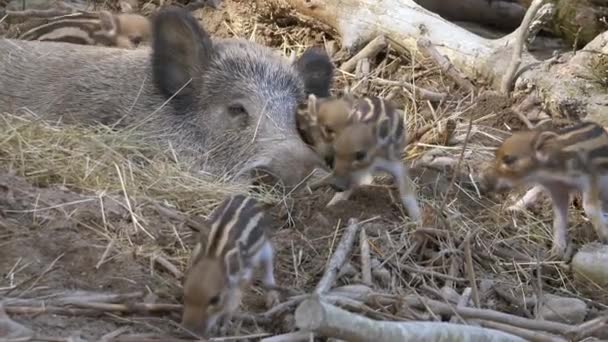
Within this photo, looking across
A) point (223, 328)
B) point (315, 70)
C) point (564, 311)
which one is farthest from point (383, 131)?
point (223, 328)

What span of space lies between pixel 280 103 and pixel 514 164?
1507 millimetres

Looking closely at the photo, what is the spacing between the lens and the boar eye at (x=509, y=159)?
5.45 meters

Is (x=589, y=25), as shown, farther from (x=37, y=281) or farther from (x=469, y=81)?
(x=37, y=281)

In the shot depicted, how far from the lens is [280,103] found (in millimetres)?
6312

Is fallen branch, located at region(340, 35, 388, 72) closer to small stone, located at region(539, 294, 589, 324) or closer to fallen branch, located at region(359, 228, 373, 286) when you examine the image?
fallen branch, located at region(359, 228, 373, 286)

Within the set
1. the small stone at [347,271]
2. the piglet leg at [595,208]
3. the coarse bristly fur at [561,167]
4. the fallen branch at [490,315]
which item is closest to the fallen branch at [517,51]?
the coarse bristly fur at [561,167]

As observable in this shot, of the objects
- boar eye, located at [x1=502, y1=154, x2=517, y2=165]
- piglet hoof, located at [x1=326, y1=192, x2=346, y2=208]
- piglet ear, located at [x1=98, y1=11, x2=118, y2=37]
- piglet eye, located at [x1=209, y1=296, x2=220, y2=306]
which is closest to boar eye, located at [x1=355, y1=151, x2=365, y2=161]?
piglet hoof, located at [x1=326, y1=192, x2=346, y2=208]

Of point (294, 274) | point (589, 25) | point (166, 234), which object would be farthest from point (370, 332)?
point (589, 25)

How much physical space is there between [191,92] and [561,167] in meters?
2.21

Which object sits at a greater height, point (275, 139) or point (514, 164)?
point (514, 164)

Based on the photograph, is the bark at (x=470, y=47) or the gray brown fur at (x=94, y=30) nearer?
the bark at (x=470, y=47)

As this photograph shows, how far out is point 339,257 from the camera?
15.7ft

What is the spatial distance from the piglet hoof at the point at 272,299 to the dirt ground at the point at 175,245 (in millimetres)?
53

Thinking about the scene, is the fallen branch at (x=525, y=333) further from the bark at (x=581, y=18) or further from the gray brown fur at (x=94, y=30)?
the gray brown fur at (x=94, y=30)
